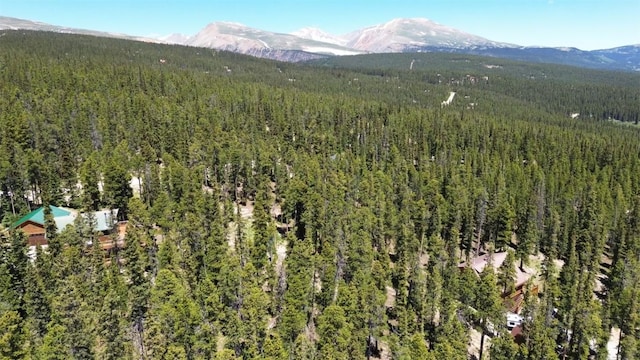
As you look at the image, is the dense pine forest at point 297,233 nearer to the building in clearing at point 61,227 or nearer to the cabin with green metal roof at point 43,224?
the building in clearing at point 61,227

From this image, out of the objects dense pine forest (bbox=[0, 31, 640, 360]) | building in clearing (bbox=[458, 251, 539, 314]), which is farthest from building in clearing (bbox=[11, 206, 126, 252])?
building in clearing (bbox=[458, 251, 539, 314])

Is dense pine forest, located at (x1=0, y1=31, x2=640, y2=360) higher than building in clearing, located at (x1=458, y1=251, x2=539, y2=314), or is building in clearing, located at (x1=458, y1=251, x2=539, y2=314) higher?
dense pine forest, located at (x1=0, y1=31, x2=640, y2=360)

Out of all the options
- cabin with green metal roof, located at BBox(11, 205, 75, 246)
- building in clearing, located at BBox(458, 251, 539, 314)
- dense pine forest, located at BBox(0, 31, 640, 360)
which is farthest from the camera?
building in clearing, located at BBox(458, 251, 539, 314)

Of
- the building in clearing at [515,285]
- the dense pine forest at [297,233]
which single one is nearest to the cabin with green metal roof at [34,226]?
the dense pine forest at [297,233]

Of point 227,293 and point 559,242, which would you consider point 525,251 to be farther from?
point 227,293

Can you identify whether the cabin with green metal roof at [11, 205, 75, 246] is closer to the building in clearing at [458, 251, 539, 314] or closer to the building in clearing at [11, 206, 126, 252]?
the building in clearing at [11, 206, 126, 252]

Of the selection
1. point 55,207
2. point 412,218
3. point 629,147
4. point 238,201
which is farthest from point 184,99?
point 629,147

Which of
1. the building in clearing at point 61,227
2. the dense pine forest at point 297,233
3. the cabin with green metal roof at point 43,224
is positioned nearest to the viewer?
the dense pine forest at point 297,233

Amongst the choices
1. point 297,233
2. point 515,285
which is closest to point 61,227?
point 297,233

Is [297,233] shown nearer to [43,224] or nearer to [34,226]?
[43,224]
